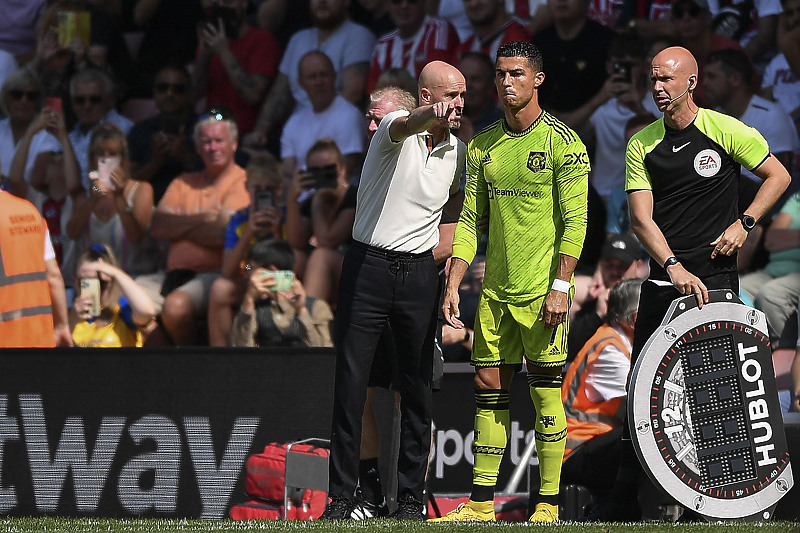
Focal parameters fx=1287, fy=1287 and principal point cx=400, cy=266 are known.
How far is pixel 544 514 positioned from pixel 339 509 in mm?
913

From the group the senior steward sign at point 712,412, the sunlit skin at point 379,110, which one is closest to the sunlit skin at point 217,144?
the sunlit skin at point 379,110

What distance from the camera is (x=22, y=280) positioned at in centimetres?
795

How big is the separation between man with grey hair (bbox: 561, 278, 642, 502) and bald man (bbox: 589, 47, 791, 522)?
554 millimetres

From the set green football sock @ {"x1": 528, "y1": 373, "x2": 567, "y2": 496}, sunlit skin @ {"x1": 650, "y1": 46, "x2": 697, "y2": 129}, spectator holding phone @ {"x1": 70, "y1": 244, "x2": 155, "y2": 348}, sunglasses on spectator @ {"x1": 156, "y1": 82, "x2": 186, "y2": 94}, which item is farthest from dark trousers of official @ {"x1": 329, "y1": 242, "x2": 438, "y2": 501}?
sunglasses on spectator @ {"x1": 156, "y1": 82, "x2": 186, "y2": 94}

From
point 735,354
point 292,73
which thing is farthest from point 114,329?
point 735,354

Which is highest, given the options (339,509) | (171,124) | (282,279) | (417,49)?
(417,49)

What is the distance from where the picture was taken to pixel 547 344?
5.68 metres

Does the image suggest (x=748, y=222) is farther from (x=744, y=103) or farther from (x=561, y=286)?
(x=744, y=103)

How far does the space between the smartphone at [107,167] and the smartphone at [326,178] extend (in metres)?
1.91

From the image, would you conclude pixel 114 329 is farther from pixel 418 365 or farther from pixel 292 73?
pixel 418 365

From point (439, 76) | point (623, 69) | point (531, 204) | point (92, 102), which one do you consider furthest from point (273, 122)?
point (531, 204)

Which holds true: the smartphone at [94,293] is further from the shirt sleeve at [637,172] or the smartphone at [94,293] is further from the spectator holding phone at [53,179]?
the shirt sleeve at [637,172]

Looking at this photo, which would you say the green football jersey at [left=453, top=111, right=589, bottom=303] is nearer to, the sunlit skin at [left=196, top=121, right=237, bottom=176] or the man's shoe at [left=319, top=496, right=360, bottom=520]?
the man's shoe at [left=319, top=496, right=360, bottom=520]

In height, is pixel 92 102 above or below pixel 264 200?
above
